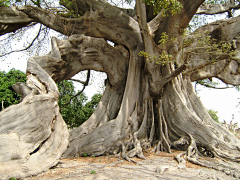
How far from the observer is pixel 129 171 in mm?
3973

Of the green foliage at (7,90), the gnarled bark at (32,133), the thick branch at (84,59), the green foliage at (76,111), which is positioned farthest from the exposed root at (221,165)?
the green foliage at (7,90)

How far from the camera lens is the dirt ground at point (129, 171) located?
3.58 m

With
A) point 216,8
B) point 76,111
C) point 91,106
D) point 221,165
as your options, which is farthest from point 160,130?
point 91,106

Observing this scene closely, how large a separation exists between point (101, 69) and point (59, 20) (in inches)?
78.3

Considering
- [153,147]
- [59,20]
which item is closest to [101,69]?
[59,20]

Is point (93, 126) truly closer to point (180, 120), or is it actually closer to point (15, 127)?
point (180, 120)

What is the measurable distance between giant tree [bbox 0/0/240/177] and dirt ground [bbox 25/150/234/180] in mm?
480

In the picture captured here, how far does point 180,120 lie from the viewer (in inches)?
236

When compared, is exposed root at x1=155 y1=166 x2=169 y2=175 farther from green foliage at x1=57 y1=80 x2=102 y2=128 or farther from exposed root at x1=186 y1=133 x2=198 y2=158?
green foliage at x1=57 y1=80 x2=102 y2=128

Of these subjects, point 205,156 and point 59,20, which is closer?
point 205,156

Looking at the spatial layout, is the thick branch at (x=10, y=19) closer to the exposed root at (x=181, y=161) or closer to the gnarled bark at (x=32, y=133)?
the gnarled bark at (x=32, y=133)

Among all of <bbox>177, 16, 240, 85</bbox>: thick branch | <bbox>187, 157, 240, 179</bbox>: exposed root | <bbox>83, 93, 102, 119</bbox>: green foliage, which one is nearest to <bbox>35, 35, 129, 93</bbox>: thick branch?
<bbox>177, 16, 240, 85</bbox>: thick branch

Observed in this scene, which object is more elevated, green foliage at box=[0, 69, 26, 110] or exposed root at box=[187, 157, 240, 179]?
green foliage at box=[0, 69, 26, 110]

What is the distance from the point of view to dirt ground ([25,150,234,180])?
3584mm
